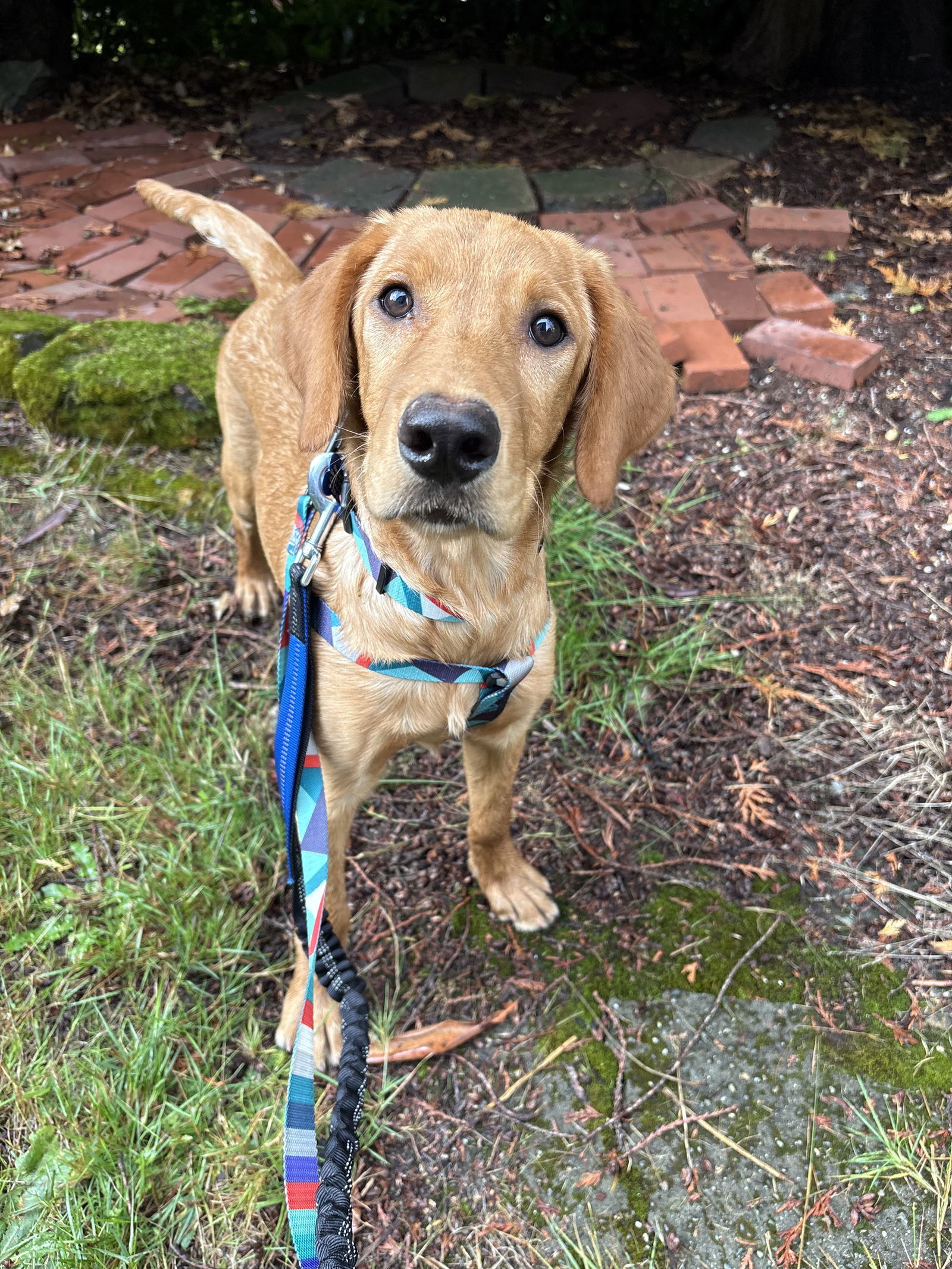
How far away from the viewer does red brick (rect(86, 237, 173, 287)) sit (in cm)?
444

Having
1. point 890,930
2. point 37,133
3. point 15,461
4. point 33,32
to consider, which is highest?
point 33,32

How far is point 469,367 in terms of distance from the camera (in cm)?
150

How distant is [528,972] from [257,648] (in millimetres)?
1561

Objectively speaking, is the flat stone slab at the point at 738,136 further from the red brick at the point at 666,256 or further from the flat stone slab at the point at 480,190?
the red brick at the point at 666,256

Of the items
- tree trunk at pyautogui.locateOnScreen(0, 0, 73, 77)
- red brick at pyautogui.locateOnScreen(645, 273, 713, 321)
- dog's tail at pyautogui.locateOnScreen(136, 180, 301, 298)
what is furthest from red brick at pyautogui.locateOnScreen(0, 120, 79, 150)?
red brick at pyautogui.locateOnScreen(645, 273, 713, 321)

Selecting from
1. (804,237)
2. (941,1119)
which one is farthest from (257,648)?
(804,237)

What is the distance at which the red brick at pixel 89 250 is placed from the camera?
4.57 metres

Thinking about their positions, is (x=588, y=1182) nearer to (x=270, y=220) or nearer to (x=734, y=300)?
(x=734, y=300)

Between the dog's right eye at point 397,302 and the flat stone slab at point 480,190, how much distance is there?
358cm

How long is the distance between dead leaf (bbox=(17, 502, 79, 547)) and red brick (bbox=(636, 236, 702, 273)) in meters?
3.04

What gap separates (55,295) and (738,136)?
462 centimetres

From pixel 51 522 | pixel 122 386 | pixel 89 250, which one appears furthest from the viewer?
pixel 89 250

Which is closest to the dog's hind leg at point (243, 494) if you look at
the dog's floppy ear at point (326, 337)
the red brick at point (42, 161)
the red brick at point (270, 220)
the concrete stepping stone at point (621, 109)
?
the dog's floppy ear at point (326, 337)

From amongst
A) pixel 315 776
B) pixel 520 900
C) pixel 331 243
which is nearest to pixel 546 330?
pixel 315 776
